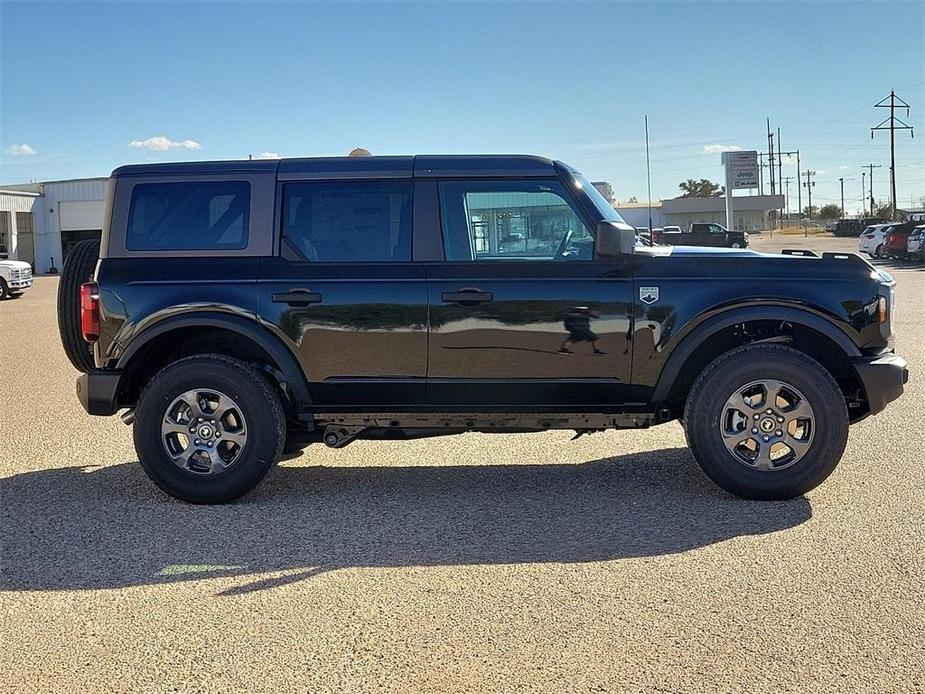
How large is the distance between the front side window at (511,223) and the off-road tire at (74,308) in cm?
243

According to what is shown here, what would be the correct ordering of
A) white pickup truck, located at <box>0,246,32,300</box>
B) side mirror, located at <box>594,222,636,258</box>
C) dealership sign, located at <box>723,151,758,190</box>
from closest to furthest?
1. side mirror, located at <box>594,222,636,258</box>
2. white pickup truck, located at <box>0,246,32,300</box>
3. dealership sign, located at <box>723,151,758,190</box>

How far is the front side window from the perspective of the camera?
5984 mm

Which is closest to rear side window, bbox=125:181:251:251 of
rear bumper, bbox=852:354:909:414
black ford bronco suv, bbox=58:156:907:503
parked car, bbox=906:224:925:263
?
black ford bronco suv, bbox=58:156:907:503

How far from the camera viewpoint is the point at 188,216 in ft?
20.4

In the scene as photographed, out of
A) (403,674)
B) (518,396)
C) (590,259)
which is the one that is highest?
(590,259)

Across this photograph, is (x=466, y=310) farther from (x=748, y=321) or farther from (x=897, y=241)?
(x=897, y=241)

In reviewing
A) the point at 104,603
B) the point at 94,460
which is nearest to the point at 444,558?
the point at 104,603

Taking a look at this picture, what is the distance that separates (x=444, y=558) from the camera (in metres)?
4.87

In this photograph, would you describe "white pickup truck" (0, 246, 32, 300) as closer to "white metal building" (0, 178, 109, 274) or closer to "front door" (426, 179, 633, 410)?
"front door" (426, 179, 633, 410)

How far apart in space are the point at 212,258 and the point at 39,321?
1731 centimetres

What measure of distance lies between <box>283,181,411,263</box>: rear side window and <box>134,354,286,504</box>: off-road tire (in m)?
0.90

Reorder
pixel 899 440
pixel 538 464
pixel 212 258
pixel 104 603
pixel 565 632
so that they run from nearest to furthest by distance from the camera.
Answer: pixel 565 632, pixel 104 603, pixel 212 258, pixel 538 464, pixel 899 440

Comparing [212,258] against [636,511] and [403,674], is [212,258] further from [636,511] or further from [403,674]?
[403,674]

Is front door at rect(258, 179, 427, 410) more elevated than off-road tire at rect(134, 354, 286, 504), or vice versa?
front door at rect(258, 179, 427, 410)
